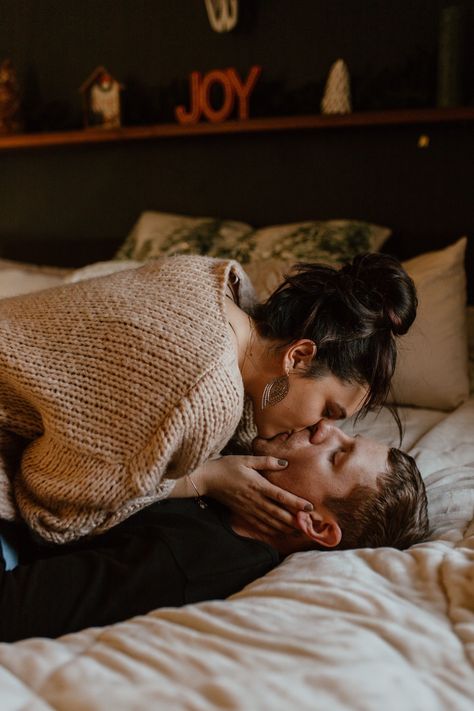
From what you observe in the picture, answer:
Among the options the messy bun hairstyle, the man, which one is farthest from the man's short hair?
the messy bun hairstyle

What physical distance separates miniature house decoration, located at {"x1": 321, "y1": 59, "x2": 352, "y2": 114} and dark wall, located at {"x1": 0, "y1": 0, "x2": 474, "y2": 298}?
0.05 meters

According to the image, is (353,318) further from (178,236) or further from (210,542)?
(178,236)

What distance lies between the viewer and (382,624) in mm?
832

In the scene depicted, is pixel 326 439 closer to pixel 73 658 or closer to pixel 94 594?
pixel 94 594

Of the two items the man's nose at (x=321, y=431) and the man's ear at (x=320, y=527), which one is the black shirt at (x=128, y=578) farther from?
the man's nose at (x=321, y=431)

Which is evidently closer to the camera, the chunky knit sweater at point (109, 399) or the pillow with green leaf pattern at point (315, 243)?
the chunky knit sweater at point (109, 399)

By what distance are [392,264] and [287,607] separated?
0.72 metres

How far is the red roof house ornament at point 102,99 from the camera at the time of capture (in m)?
2.83

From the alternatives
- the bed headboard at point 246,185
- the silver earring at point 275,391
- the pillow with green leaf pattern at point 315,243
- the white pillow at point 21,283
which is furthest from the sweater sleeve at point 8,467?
the bed headboard at point 246,185

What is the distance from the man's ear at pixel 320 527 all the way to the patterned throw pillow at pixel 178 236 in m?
1.37

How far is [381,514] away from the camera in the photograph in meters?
1.17

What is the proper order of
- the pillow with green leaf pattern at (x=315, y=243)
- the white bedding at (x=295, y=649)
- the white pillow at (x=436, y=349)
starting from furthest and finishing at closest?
the pillow with green leaf pattern at (x=315, y=243) < the white pillow at (x=436, y=349) < the white bedding at (x=295, y=649)

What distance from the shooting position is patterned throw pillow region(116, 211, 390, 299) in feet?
6.76

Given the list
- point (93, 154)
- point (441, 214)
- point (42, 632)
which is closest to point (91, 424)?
point (42, 632)
